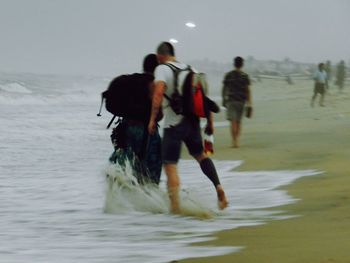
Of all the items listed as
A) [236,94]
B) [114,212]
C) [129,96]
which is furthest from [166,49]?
[236,94]

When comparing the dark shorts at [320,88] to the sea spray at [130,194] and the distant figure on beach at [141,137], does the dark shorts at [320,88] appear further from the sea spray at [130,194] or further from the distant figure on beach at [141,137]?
the sea spray at [130,194]

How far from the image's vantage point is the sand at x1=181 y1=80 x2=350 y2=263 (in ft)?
14.0

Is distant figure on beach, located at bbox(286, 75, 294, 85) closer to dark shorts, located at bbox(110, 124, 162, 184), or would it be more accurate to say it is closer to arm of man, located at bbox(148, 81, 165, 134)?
dark shorts, located at bbox(110, 124, 162, 184)

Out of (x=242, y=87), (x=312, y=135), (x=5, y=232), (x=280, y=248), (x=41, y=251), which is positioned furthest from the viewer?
(x=312, y=135)

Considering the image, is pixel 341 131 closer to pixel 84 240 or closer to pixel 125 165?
pixel 125 165

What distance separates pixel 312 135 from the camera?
46.1 ft

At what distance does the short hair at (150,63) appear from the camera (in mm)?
6684

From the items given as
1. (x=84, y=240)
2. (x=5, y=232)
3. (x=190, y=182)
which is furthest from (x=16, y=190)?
(x=84, y=240)

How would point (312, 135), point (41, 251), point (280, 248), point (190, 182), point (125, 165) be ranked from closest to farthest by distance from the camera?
point (280, 248) < point (41, 251) < point (125, 165) < point (190, 182) < point (312, 135)

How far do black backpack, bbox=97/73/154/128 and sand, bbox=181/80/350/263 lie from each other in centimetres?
149

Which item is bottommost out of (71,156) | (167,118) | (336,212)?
(71,156)

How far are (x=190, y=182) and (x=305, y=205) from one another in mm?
2618

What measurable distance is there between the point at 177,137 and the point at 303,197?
1.45 m

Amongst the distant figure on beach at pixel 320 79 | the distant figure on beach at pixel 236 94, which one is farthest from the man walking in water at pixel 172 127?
the distant figure on beach at pixel 320 79
